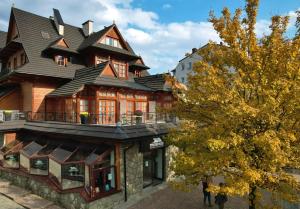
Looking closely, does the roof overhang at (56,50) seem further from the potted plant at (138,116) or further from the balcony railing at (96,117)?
the potted plant at (138,116)

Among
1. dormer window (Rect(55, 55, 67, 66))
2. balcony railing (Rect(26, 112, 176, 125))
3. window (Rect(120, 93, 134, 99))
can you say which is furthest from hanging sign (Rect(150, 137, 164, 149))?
dormer window (Rect(55, 55, 67, 66))

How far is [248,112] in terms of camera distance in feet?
23.0

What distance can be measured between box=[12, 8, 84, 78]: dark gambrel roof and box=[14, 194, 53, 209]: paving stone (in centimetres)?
973

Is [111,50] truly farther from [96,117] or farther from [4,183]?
[4,183]

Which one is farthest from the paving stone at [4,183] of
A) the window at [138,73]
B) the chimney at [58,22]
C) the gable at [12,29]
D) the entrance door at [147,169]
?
the window at [138,73]

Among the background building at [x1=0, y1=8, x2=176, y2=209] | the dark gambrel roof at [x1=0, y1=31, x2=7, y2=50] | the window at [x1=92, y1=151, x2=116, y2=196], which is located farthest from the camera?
the dark gambrel roof at [x1=0, y1=31, x2=7, y2=50]

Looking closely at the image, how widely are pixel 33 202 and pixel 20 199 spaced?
92 cm

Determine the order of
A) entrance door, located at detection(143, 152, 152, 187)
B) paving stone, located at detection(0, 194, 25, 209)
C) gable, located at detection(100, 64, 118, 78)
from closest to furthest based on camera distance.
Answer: paving stone, located at detection(0, 194, 25, 209) → entrance door, located at detection(143, 152, 152, 187) → gable, located at detection(100, 64, 118, 78)

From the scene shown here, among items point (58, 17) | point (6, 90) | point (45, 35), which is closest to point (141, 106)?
point (45, 35)

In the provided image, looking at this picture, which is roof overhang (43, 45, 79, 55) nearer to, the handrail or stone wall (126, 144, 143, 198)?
the handrail

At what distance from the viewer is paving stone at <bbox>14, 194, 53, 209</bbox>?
12.8m

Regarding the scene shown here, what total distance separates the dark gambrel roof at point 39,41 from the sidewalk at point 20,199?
892cm

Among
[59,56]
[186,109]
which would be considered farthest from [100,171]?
[59,56]

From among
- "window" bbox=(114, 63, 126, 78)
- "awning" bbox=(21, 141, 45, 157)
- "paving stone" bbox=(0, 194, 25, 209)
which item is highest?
"window" bbox=(114, 63, 126, 78)
